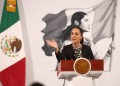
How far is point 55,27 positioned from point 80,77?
221 centimetres

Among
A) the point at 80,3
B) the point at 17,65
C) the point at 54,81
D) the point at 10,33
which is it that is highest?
the point at 80,3

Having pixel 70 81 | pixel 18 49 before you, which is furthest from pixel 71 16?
pixel 70 81

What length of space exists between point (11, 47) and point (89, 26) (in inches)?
77.1

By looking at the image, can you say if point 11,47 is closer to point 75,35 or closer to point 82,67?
point 75,35

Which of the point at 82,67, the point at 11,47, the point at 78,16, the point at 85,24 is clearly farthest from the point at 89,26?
the point at 82,67

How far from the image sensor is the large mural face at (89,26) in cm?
416

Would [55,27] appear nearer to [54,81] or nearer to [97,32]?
[97,32]

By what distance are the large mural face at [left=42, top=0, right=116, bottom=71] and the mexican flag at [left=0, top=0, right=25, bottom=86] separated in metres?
0.61

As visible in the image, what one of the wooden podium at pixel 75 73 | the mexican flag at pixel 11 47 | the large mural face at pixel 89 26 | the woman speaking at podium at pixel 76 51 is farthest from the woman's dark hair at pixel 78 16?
the wooden podium at pixel 75 73

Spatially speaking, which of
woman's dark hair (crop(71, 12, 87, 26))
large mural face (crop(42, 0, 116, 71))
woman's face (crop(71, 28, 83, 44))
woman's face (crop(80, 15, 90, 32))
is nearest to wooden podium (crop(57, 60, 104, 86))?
woman's face (crop(71, 28, 83, 44))

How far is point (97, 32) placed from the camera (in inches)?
166

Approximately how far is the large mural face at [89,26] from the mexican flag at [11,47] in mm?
614

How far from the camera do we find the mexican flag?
13.0 feet

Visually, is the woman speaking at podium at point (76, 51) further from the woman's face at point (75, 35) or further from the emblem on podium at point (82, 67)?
the emblem on podium at point (82, 67)
